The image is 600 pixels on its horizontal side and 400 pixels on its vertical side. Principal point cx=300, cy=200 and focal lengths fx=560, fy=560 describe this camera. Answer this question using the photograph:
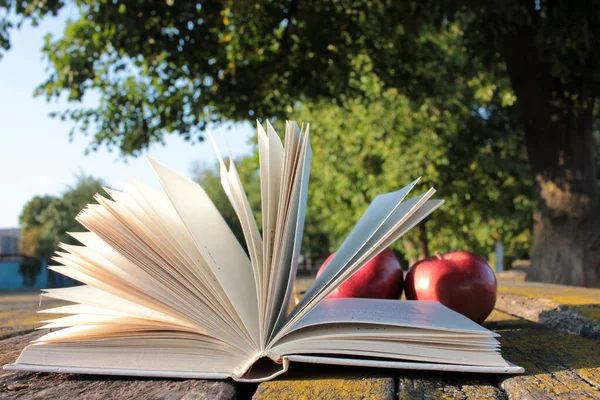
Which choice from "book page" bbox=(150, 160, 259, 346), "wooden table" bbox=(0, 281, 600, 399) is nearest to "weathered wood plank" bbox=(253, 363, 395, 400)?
"wooden table" bbox=(0, 281, 600, 399)

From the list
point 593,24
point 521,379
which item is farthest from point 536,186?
point 521,379

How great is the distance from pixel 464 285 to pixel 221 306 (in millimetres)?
769

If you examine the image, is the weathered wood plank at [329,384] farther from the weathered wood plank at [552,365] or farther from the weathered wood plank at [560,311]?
the weathered wood plank at [560,311]

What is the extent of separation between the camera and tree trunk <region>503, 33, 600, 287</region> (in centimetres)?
593

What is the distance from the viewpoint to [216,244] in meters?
1.08

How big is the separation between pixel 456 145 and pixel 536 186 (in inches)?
255

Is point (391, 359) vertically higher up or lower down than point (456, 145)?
lower down

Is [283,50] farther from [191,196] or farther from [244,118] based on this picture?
[191,196]

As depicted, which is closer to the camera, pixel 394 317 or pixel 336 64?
pixel 394 317

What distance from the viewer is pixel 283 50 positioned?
689 cm

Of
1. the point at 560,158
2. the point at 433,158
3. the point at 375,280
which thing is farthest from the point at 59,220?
the point at 375,280

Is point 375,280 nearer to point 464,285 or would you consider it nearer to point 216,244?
point 464,285

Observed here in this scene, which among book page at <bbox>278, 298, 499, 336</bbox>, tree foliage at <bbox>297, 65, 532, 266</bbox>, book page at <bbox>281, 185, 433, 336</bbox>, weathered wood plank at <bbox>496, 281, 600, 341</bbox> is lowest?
weathered wood plank at <bbox>496, 281, 600, 341</bbox>

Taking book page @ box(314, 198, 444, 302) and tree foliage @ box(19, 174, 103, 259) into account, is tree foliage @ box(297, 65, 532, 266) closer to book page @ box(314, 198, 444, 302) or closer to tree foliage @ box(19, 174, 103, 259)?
book page @ box(314, 198, 444, 302)
